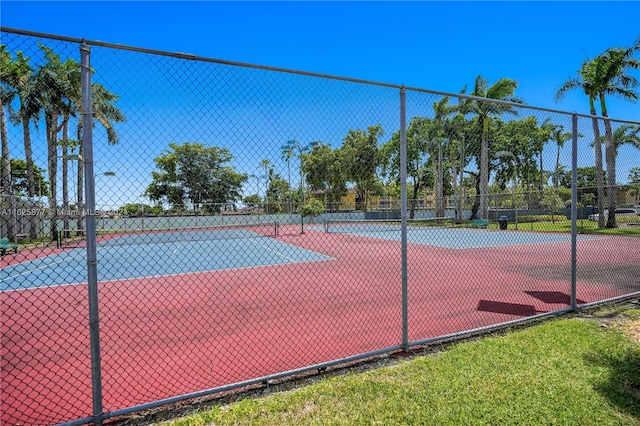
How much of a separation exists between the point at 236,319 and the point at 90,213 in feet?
11.9

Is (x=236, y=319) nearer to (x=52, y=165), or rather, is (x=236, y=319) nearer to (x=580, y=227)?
(x=52, y=165)

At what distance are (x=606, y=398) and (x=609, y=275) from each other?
281 inches

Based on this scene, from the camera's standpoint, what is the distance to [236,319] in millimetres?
5754

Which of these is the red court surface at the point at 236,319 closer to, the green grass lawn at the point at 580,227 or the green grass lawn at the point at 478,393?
the green grass lawn at the point at 478,393

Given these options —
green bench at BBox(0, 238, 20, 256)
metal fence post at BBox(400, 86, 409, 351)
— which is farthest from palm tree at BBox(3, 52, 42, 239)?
green bench at BBox(0, 238, 20, 256)

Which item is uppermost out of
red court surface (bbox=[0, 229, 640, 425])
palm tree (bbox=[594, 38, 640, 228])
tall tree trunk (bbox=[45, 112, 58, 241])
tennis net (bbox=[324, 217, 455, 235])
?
palm tree (bbox=[594, 38, 640, 228])

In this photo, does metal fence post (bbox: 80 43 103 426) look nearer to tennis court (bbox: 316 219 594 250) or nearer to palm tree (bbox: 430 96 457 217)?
tennis court (bbox: 316 219 594 250)

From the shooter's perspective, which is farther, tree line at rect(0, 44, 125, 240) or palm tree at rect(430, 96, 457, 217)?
palm tree at rect(430, 96, 457, 217)

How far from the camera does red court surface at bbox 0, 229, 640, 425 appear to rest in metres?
3.70

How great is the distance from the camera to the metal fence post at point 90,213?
2619mm

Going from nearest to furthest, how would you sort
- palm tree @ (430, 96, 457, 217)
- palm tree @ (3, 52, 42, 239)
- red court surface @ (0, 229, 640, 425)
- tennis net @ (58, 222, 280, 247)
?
1. palm tree @ (3, 52, 42, 239)
2. red court surface @ (0, 229, 640, 425)
3. tennis net @ (58, 222, 280, 247)
4. palm tree @ (430, 96, 457, 217)

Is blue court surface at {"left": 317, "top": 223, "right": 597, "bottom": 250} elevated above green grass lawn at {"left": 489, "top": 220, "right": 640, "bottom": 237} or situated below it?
below

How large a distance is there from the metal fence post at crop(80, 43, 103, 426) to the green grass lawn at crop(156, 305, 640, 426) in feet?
2.21

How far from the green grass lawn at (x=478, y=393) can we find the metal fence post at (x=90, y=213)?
0.67m
